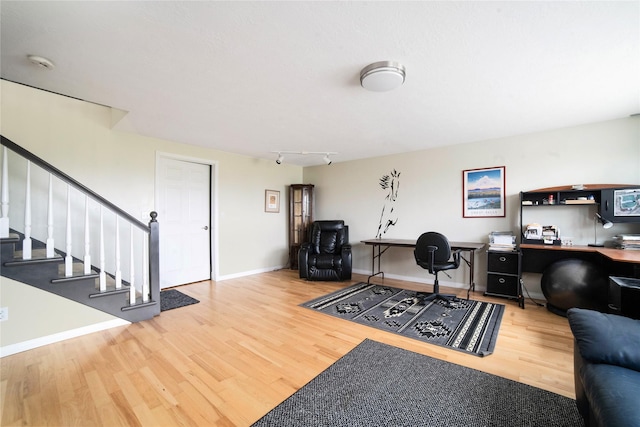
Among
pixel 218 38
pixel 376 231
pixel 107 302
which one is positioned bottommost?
pixel 107 302

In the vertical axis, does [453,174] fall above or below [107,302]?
above

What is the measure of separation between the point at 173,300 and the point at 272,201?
8.70 feet

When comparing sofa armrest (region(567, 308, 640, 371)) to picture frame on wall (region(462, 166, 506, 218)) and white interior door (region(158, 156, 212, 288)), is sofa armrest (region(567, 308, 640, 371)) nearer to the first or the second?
picture frame on wall (region(462, 166, 506, 218))

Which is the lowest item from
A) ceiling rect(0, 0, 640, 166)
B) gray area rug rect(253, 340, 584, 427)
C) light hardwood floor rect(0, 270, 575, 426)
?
light hardwood floor rect(0, 270, 575, 426)

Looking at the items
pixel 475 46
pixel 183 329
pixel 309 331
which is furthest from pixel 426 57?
pixel 183 329

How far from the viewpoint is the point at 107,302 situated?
8.39 ft

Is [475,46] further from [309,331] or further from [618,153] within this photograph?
[618,153]

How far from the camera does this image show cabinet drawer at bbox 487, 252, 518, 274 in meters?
3.41

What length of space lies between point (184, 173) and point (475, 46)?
163 inches

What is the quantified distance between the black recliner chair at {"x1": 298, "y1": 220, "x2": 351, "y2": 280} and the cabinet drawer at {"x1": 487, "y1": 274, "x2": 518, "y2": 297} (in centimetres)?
210

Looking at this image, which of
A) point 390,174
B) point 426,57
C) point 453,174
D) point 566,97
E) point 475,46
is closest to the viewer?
point 475,46

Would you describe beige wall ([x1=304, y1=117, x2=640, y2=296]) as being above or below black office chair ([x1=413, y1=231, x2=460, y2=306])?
above

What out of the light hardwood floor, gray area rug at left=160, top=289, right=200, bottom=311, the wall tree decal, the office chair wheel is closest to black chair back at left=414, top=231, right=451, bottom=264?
the office chair wheel

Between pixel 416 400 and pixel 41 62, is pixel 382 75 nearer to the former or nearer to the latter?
pixel 416 400
